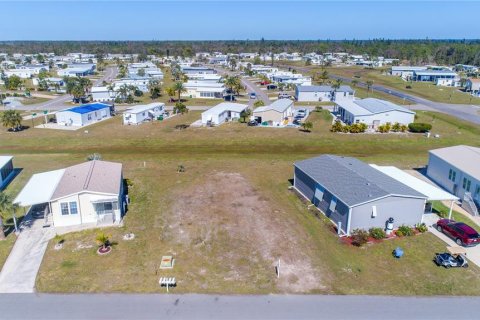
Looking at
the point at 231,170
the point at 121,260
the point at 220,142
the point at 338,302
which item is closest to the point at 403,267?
the point at 338,302

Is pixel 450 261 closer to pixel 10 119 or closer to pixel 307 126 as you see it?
pixel 307 126

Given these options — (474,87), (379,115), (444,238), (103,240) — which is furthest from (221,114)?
(474,87)

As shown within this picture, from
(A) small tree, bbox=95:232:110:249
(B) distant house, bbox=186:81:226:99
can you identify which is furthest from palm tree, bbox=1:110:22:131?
(A) small tree, bbox=95:232:110:249

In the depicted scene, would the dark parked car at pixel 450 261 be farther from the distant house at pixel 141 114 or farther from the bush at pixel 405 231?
the distant house at pixel 141 114

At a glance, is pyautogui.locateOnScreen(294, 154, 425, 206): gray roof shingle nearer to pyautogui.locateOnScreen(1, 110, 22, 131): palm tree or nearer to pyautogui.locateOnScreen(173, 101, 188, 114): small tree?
pyautogui.locateOnScreen(173, 101, 188, 114): small tree

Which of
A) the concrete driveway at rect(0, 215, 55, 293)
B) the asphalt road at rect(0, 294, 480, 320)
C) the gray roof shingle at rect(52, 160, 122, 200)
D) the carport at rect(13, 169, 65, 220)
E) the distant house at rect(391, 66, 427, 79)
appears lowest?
the concrete driveway at rect(0, 215, 55, 293)
